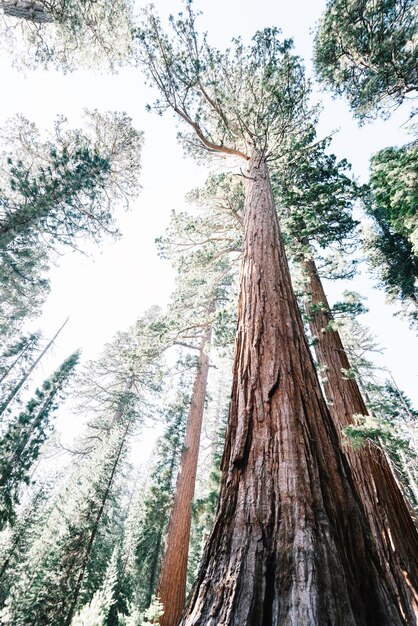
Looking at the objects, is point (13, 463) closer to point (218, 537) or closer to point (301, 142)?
point (218, 537)

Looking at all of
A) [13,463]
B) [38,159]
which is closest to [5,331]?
[13,463]

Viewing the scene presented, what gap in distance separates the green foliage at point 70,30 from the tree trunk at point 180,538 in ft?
37.8

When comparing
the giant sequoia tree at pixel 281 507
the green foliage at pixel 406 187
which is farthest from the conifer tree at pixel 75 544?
the green foliage at pixel 406 187

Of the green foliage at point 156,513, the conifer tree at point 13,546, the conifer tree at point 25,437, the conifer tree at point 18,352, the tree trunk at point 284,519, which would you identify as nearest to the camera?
the tree trunk at point 284,519

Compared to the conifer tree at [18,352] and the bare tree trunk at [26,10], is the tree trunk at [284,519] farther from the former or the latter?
the conifer tree at [18,352]

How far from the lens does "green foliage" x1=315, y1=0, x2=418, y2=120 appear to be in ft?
24.3

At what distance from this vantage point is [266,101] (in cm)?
604

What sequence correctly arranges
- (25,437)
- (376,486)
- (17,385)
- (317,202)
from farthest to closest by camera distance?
(17,385), (25,437), (317,202), (376,486)

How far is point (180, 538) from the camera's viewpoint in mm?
7547

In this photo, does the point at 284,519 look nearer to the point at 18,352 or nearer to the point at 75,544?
the point at 75,544

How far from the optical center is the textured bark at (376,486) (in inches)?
122

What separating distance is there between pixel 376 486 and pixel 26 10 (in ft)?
49.8

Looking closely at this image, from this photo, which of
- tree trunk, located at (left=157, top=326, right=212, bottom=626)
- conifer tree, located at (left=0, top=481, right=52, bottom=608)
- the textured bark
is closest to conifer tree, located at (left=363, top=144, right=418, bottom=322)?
the textured bark

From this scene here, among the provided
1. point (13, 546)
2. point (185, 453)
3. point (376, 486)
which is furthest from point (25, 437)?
point (376, 486)
